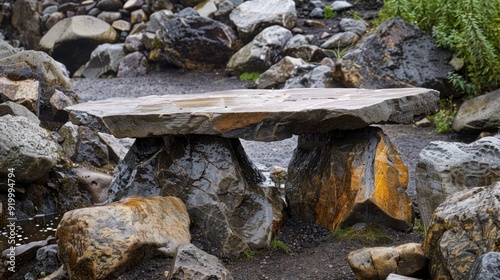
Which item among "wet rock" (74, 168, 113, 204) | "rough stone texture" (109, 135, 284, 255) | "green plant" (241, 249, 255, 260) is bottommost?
"wet rock" (74, 168, 113, 204)

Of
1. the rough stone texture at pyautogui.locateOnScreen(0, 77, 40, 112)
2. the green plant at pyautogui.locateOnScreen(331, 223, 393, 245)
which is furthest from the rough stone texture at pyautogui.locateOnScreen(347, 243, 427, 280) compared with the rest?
the rough stone texture at pyautogui.locateOnScreen(0, 77, 40, 112)

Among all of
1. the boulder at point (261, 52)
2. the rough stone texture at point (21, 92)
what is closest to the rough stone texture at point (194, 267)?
the rough stone texture at point (21, 92)

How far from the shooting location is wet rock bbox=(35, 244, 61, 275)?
5.05 meters

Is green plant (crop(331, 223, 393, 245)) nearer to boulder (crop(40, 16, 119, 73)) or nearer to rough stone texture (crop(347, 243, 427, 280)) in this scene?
rough stone texture (crop(347, 243, 427, 280))

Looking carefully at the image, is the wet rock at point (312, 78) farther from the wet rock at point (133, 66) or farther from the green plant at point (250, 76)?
the wet rock at point (133, 66)

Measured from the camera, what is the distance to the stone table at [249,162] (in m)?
4.73

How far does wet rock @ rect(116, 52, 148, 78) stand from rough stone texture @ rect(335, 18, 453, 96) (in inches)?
214

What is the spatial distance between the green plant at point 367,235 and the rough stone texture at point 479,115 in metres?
4.25

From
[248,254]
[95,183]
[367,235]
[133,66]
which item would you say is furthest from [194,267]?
[133,66]

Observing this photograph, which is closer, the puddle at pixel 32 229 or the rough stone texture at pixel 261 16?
the puddle at pixel 32 229

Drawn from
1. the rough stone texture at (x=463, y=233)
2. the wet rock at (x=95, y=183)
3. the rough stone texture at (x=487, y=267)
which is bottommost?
the wet rock at (x=95, y=183)

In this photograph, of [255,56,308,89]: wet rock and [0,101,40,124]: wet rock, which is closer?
[0,101,40,124]: wet rock

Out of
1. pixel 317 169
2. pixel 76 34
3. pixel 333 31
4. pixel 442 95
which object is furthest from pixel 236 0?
pixel 317 169

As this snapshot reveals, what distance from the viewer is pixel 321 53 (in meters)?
13.0
